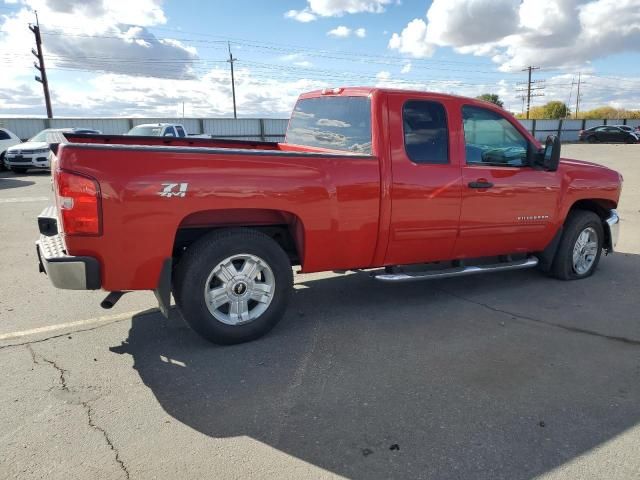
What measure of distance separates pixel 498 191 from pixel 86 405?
384 centimetres

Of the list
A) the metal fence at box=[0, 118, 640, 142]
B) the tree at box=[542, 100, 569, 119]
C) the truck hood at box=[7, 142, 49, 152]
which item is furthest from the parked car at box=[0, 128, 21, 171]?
the tree at box=[542, 100, 569, 119]

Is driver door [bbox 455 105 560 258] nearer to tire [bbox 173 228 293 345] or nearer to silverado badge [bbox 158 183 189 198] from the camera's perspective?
tire [bbox 173 228 293 345]

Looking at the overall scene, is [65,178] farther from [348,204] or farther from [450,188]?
[450,188]

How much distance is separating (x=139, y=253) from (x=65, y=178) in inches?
25.9

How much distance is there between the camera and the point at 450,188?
4469 mm

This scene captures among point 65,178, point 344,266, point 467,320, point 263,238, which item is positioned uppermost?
point 65,178

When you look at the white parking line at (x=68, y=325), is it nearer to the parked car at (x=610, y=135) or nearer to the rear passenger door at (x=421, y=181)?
the rear passenger door at (x=421, y=181)

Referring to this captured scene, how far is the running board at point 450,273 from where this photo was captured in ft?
14.5

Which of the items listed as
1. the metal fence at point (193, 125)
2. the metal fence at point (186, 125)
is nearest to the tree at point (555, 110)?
the metal fence at point (193, 125)

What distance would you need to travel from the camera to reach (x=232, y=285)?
12.4 feet

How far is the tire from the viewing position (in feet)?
11.9

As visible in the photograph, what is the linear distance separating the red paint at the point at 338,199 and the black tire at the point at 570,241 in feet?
0.74

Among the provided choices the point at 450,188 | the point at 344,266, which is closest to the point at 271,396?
the point at 344,266

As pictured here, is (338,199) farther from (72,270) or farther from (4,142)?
(4,142)
